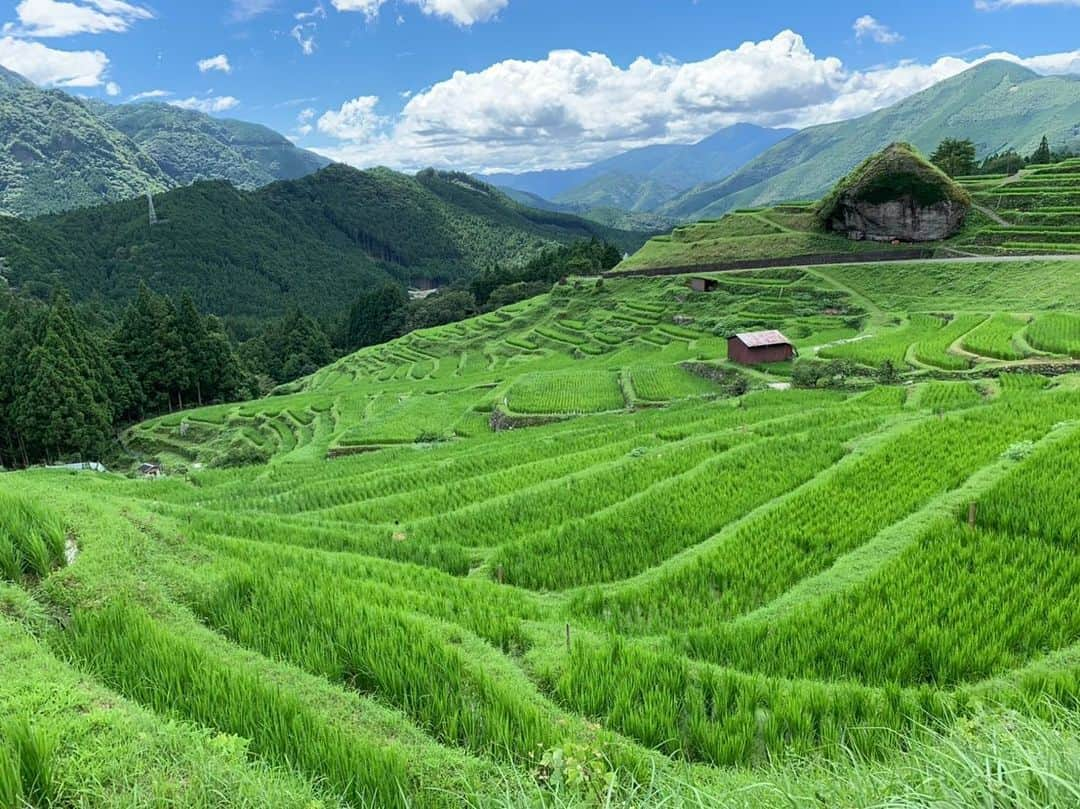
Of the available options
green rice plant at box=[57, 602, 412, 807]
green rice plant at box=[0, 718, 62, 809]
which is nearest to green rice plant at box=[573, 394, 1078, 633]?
green rice plant at box=[57, 602, 412, 807]

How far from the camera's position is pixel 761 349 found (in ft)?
106

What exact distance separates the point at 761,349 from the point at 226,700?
31702mm

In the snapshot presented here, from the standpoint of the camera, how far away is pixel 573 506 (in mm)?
10703

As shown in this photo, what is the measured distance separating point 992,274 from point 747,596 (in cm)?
4829

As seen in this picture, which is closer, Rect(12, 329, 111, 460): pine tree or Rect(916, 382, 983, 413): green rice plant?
Rect(916, 382, 983, 413): green rice plant

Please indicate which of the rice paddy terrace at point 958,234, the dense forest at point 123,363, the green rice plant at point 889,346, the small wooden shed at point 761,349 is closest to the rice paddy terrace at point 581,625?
the green rice plant at point 889,346

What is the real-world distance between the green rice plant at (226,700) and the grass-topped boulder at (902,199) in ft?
208

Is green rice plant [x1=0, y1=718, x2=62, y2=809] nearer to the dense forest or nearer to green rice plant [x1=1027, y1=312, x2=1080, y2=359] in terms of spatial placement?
green rice plant [x1=1027, y1=312, x2=1080, y2=359]

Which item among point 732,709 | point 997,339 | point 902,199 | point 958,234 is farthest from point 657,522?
point 958,234

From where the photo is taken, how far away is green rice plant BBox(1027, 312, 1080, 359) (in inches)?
859

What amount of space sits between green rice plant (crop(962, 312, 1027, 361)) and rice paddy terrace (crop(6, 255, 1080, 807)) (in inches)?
378

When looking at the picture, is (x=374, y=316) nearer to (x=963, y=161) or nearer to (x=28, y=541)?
(x=963, y=161)

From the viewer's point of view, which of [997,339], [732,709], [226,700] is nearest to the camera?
[226,700]

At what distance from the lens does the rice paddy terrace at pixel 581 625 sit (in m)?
3.32
